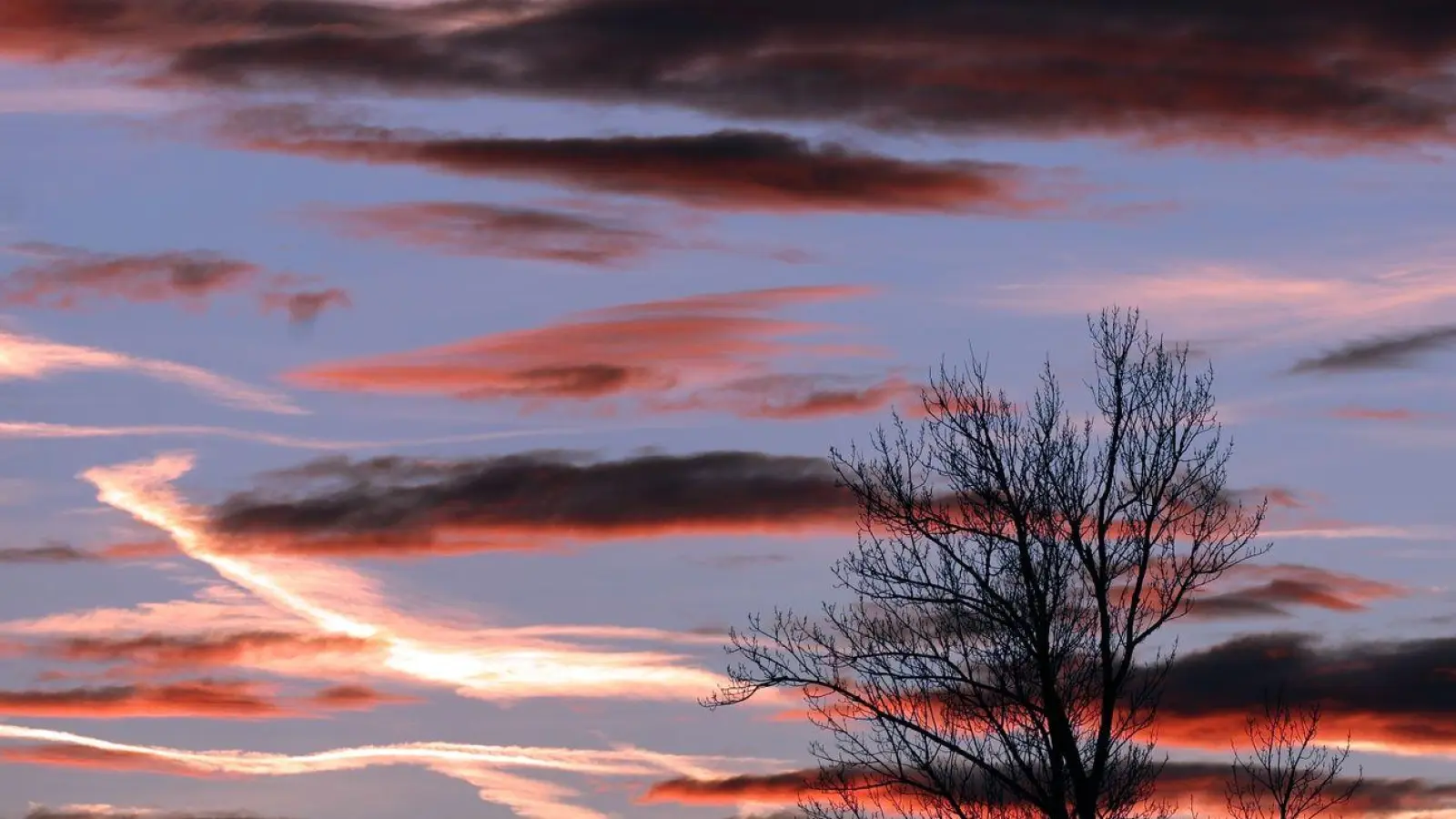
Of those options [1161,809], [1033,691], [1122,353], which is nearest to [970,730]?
[1033,691]

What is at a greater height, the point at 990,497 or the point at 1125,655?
the point at 990,497

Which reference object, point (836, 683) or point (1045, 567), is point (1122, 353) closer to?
point (1045, 567)

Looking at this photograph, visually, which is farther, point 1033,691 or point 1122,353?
point 1122,353

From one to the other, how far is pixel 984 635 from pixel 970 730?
1.30m

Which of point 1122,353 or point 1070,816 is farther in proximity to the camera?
point 1122,353

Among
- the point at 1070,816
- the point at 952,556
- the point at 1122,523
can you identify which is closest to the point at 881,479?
the point at 952,556

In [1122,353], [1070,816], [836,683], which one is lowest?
[1070,816]

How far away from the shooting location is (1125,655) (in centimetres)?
2877

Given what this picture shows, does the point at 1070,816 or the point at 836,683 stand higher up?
the point at 836,683

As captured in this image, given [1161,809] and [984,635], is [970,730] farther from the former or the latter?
[1161,809]

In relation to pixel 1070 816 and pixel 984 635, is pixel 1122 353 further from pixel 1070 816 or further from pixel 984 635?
pixel 1070 816

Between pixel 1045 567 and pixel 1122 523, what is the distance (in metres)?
1.40

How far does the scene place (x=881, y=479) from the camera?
29.6 meters

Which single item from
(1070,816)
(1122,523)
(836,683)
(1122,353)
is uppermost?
(1122,353)
